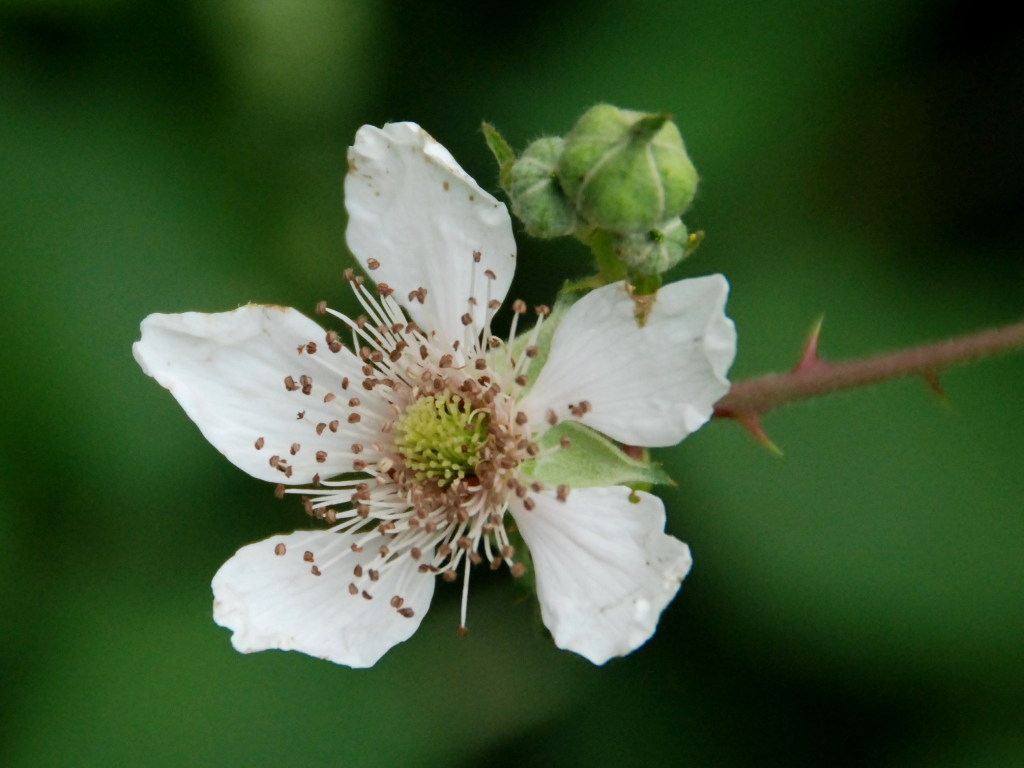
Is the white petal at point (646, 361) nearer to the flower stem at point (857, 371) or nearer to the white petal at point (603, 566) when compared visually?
the white petal at point (603, 566)

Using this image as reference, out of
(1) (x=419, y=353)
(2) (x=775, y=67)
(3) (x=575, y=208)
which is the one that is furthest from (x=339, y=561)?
(2) (x=775, y=67)

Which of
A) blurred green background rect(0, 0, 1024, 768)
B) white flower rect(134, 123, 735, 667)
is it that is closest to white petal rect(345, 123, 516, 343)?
white flower rect(134, 123, 735, 667)

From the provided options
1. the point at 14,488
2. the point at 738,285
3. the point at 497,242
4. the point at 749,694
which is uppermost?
the point at 497,242

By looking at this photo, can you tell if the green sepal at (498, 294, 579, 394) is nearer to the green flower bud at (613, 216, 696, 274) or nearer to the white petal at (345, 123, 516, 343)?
the white petal at (345, 123, 516, 343)

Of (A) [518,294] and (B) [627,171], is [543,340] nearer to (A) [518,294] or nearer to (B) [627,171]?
(B) [627,171]

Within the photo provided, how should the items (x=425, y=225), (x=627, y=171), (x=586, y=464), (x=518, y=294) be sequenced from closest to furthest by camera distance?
(x=627, y=171)
(x=586, y=464)
(x=425, y=225)
(x=518, y=294)

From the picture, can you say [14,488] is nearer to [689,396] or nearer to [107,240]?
[107,240]

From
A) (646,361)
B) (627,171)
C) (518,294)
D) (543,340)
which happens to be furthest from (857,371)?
(518,294)
